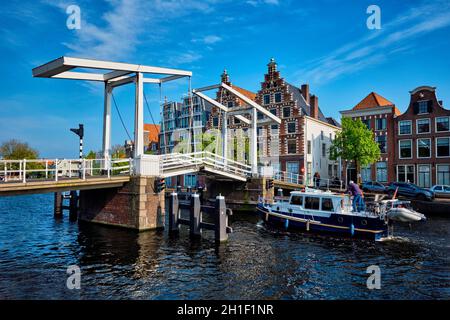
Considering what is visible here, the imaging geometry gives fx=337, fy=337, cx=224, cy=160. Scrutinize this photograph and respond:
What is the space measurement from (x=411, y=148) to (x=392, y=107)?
4.85m

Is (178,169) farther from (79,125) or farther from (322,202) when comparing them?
(322,202)

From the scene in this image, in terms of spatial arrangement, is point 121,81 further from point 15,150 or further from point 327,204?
point 15,150

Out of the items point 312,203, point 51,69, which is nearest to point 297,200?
point 312,203

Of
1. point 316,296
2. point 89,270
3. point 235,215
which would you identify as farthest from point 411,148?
point 89,270

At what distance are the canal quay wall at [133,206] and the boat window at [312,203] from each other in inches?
326

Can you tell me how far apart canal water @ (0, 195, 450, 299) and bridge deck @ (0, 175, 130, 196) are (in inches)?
101

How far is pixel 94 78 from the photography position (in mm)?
20359

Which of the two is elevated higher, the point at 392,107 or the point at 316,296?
the point at 392,107

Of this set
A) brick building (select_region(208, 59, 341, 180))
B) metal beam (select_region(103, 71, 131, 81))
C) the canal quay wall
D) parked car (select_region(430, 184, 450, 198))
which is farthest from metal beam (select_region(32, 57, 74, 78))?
parked car (select_region(430, 184, 450, 198))

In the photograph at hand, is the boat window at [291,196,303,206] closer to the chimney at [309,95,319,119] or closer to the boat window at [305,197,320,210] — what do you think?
the boat window at [305,197,320,210]

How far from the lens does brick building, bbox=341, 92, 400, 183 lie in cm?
3650

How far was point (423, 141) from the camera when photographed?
3441 centimetres

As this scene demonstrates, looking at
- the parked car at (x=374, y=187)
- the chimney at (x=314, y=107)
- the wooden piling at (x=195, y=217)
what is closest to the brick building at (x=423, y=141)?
the parked car at (x=374, y=187)
